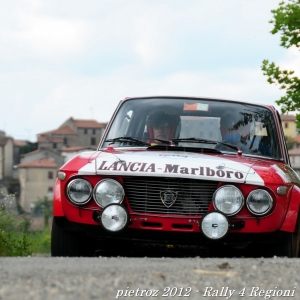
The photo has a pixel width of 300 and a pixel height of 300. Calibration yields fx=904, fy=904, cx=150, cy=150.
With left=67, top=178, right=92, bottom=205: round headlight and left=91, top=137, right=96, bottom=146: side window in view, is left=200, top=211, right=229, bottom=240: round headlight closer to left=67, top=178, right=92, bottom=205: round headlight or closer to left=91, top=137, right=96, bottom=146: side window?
left=67, top=178, right=92, bottom=205: round headlight

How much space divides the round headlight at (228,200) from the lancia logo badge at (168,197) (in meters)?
0.33

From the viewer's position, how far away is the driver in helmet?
27.8ft

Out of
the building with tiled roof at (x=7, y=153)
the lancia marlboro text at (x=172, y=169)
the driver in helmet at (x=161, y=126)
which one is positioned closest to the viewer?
the lancia marlboro text at (x=172, y=169)

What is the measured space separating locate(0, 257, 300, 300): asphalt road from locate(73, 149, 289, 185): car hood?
1.07 m

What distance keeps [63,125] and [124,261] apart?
17580cm

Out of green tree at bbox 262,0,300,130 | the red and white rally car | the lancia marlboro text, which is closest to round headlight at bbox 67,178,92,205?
the red and white rally car

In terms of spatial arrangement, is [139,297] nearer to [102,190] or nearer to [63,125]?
[102,190]

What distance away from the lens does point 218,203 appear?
7160mm

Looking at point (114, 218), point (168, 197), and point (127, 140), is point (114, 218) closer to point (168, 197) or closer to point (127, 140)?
point (168, 197)

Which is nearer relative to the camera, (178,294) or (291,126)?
(178,294)

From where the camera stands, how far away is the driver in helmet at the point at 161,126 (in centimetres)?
848

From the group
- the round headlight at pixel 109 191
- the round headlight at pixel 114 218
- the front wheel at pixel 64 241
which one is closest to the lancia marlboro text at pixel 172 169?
the round headlight at pixel 109 191

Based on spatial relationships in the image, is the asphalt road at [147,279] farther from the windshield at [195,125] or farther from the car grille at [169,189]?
the windshield at [195,125]

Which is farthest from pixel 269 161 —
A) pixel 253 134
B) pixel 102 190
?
pixel 102 190
